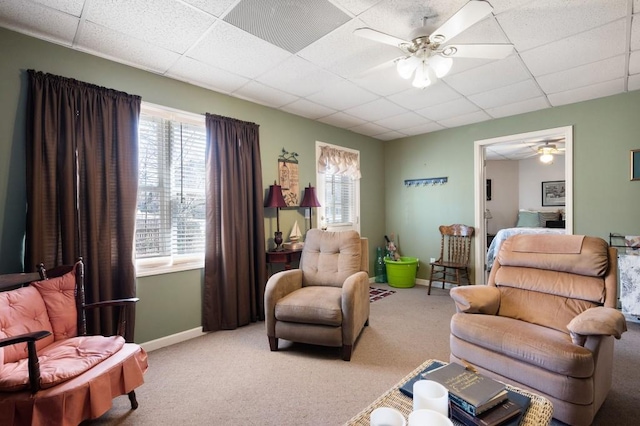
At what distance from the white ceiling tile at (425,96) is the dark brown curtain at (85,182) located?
8.80 ft

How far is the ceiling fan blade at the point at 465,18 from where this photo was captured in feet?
4.94

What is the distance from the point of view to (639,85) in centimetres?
313

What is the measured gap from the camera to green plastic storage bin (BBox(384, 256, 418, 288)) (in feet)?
15.8

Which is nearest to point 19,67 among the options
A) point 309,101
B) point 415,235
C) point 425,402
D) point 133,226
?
point 133,226

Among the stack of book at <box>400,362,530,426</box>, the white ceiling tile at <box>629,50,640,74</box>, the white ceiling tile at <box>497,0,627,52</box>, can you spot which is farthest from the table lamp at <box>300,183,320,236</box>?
the white ceiling tile at <box>629,50,640,74</box>

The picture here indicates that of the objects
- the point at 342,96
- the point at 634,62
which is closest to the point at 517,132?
the point at 634,62

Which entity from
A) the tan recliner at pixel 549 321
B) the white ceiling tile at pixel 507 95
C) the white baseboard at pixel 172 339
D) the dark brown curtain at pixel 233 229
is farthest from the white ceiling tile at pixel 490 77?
the white baseboard at pixel 172 339

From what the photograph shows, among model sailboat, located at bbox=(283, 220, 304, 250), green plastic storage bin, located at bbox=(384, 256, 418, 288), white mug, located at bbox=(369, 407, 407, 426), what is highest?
model sailboat, located at bbox=(283, 220, 304, 250)

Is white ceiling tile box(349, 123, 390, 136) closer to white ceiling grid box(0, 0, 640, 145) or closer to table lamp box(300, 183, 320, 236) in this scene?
white ceiling grid box(0, 0, 640, 145)

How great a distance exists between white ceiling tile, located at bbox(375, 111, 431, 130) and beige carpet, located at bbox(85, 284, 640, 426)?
2669 mm

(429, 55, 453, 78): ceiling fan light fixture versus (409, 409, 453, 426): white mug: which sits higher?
(429, 55, 453, 78): ceiling fan light fixture

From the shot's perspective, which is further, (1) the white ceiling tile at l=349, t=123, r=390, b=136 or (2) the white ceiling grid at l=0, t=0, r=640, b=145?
(1) the white ceiling tile at l=349, t=123, r=390, b=136

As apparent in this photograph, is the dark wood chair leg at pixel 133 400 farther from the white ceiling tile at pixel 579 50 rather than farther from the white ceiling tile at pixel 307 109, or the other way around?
the white ceiling tile at pixel 579 50

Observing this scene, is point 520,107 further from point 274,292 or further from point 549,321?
point 274,292
